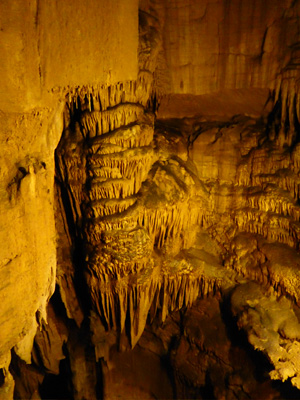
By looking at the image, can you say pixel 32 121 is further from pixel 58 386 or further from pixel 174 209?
pixel 58 386

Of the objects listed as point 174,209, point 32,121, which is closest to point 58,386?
point 174,209

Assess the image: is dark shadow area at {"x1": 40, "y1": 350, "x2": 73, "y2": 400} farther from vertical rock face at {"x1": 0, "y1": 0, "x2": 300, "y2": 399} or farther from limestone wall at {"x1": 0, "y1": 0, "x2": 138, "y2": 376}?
limestone wall at {"x1": 0, "y1": 0, "x2": 138, "y2": 376}

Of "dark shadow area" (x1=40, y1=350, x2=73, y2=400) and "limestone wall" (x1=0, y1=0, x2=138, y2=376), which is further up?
"limestone wall" (x1=0, y1=0, x2=138, y2=376)

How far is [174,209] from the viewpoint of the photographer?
4359mm

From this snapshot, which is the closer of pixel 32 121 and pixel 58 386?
pixel 32 121

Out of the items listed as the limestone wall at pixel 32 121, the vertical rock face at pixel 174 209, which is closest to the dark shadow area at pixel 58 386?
the vertical rock face at pixel 174 209

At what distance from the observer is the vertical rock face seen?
396cm

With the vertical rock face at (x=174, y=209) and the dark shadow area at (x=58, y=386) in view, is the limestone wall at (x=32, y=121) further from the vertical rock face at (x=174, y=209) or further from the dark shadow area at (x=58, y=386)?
the dark shadow area at (x=58, y=386)

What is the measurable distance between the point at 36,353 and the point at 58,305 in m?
0.69

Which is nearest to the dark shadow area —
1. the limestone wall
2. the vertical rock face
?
the vertical rock face

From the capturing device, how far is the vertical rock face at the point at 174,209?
3.96 metres

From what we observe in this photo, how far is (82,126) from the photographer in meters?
4.05

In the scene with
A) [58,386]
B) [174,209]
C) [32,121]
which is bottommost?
[58,386]

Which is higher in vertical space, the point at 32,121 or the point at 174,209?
the point at 32,121
